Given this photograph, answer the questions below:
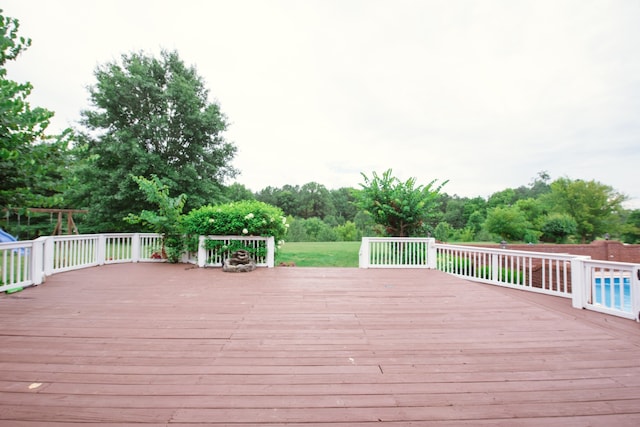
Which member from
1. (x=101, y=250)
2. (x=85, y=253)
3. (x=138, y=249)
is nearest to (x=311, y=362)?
(x=85, y=253)

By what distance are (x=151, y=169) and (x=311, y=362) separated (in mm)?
12262

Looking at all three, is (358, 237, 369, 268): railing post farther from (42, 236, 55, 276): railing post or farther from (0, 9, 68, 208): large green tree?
(42, 236, 55, 276): railing post

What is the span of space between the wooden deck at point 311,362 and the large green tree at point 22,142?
1.54 m

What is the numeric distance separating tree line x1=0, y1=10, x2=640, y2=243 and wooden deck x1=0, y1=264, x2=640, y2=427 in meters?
2.04

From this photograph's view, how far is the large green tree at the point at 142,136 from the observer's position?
10648 mm

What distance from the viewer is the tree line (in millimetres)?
Result: 3545

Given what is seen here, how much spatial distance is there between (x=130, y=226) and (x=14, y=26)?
9.47 meters

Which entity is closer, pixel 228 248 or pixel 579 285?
pixel 579 285

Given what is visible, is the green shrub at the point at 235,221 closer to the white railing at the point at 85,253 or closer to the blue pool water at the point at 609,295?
the white railing at the point at 85,253

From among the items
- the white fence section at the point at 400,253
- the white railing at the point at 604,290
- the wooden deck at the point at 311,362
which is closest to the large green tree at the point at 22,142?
the wooden deck at the point at 311,362

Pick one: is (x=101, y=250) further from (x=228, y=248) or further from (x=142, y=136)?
(x=142, y=136)

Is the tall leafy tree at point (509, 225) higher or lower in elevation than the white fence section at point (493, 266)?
higher

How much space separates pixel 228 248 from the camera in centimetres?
626

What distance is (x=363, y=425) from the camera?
1.25 meters
